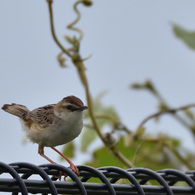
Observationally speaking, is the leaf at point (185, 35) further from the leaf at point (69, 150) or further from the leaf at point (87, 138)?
the leaf at point (69, 150)

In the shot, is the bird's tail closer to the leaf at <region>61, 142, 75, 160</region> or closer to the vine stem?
the leaf at <region>61, 142, 75, 160</region>

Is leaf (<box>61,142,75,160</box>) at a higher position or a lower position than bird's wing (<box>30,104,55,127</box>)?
lower

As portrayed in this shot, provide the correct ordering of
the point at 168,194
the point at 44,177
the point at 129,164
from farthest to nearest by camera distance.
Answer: the point at 129,164 → the point at 168,194 → the point at 44,177

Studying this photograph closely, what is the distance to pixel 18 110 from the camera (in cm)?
423

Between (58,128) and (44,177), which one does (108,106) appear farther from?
(44,177)

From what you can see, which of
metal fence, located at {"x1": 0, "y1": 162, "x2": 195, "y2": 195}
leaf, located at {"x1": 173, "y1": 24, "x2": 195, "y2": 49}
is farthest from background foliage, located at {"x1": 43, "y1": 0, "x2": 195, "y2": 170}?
metal fence, located at {"x1": 0, "y1": 162, "x2": 195, "y2": 195}

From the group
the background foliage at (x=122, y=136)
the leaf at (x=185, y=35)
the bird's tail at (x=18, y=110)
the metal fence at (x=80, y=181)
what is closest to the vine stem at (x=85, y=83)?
the background foliage at (x=122, y=136)

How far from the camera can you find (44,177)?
1.75m

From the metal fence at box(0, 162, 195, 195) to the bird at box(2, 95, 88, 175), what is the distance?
1.23 m

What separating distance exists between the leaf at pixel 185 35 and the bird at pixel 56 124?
0.99 metres

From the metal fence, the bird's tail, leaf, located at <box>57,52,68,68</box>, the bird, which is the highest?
leaf, located at <box>57,52,68,68</box>

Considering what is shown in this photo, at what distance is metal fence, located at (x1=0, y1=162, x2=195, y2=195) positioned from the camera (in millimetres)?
1668

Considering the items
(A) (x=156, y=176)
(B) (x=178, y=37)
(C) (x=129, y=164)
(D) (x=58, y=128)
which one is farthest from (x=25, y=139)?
(A) (x=156, y=176)

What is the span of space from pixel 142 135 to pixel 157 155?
367 millimetres
